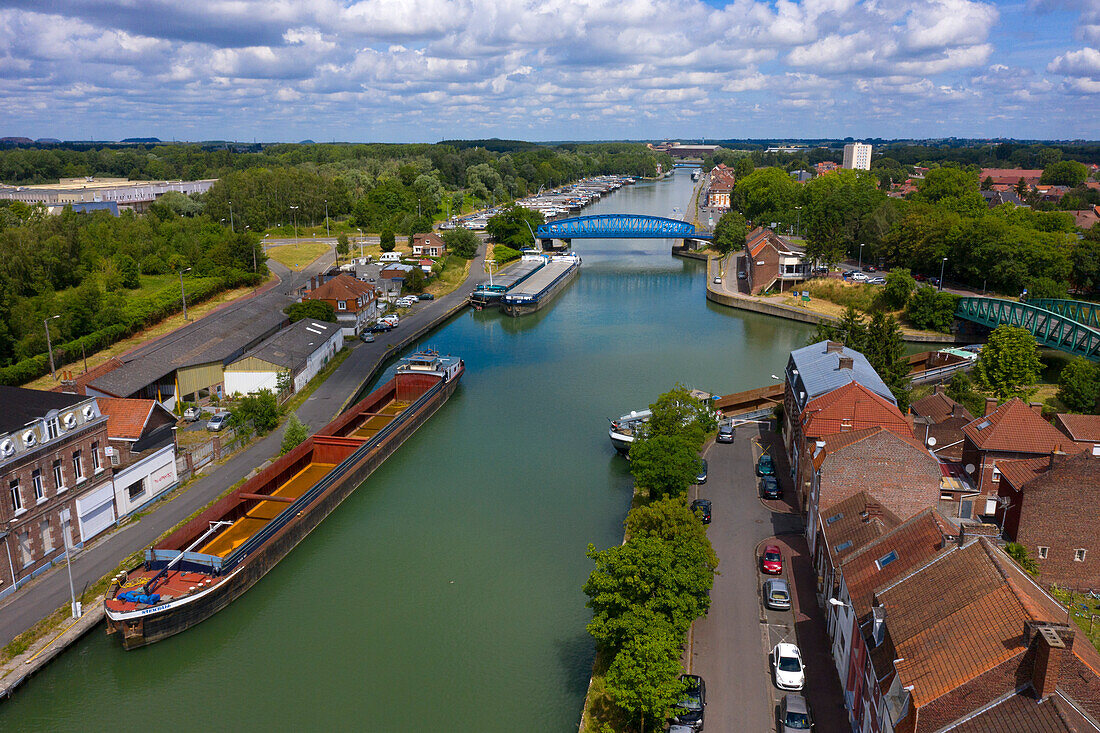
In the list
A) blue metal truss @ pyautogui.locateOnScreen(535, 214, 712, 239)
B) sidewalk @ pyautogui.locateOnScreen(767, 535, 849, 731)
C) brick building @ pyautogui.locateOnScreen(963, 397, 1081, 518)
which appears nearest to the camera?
sidewalk @ pyautogui.locateOnScreen(767, 535, 849, 731)

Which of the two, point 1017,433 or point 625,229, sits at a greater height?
point 625,229

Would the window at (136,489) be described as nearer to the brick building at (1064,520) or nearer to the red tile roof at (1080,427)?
A: the brick building at (1064,520)

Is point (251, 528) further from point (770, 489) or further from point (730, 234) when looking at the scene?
point (730, 234)

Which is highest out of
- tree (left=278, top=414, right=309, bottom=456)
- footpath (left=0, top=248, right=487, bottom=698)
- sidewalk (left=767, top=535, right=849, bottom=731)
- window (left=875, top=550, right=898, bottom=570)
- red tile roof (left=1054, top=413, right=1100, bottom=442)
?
window (left=875, top=550, right=898, bottom=570)

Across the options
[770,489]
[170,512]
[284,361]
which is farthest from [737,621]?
[284,361]

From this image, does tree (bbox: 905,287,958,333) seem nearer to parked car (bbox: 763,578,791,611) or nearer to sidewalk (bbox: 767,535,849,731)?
sidewalk (bbox: 767,535,849,731)

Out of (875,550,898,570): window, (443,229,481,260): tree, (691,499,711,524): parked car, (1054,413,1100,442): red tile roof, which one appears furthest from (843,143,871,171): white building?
(875,550,898,570): window
